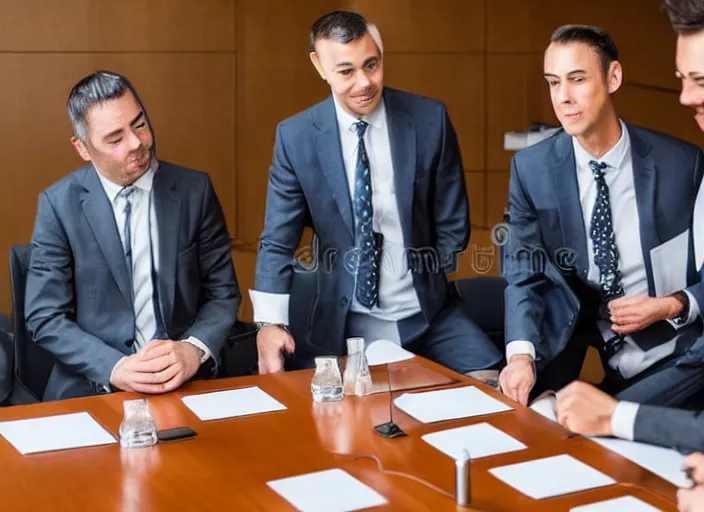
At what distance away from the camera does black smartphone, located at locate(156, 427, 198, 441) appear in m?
2.63

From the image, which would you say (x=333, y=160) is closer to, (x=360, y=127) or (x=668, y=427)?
(x=360, y=127)

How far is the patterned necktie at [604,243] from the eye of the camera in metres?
3.48

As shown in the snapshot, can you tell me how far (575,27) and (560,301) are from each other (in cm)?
89

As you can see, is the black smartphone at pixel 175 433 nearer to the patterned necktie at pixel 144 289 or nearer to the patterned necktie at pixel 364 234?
the patterned necktie at pixel 144 289

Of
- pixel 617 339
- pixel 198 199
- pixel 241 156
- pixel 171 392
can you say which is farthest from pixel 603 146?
pixel 241 156

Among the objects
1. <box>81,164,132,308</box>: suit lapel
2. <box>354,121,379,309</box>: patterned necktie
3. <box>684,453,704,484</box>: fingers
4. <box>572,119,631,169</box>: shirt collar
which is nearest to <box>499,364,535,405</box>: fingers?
<box>354,121,379,309</box>: patterned necktie

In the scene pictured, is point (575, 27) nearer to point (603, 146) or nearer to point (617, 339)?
point (603, 146)

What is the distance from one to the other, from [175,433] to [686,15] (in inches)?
61.6

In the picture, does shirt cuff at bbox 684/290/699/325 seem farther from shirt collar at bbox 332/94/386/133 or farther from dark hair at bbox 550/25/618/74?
shirt collar at bbox 332/94/386/133

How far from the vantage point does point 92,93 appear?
11.5 ft

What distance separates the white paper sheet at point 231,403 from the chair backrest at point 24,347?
3.14 feet

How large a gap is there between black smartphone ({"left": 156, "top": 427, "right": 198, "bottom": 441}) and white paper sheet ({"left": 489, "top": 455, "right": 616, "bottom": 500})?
0.76 metres

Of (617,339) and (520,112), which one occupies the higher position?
(520,112)

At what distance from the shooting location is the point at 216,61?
6.39 m
